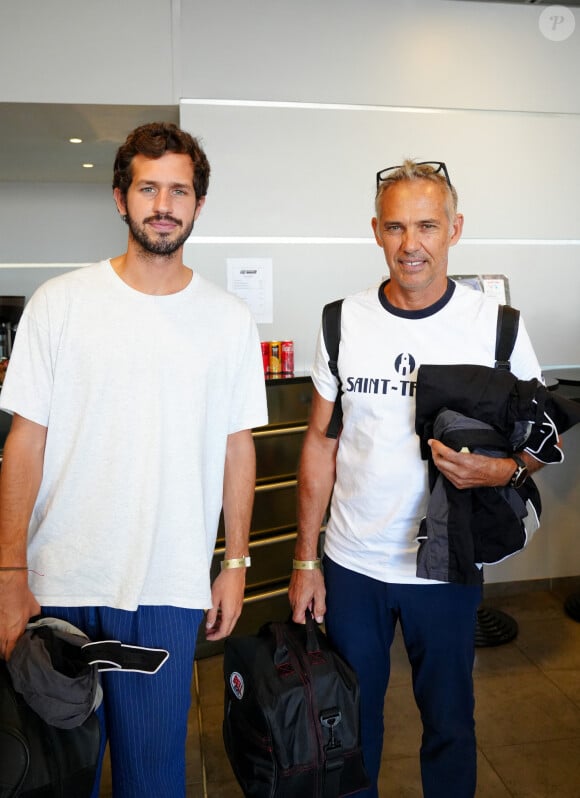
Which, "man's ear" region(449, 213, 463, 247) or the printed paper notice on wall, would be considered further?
the printed paper notice on wall

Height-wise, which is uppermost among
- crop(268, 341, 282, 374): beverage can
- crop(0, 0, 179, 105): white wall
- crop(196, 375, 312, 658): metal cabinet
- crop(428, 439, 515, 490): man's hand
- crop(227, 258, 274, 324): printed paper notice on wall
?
crop(0, 0, 179, 105): white wall

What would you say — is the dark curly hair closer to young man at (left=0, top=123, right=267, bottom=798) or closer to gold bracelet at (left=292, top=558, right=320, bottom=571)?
young man at (left=0, top=123, right=267, bottom=798)

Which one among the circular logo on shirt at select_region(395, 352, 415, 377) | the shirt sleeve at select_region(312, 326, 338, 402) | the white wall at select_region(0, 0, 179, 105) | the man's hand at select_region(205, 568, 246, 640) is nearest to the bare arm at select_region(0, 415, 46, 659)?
the man's hand at select_region(205, 568, 246, 640)

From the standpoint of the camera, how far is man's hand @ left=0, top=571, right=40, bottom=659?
4.38 ft

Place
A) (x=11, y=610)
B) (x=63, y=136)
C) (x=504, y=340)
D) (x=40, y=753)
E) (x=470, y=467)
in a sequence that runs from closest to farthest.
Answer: (x=40, y=753) → (x=11, y=610) → (x=470, y=467) → (x=504, y=340) → (x=63, y=136)

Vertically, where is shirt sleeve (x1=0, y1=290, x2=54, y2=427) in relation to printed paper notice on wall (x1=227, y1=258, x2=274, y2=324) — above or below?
below

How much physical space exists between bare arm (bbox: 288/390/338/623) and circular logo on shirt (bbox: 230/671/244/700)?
0.65 feet

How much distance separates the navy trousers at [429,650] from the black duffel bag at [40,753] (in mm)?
591

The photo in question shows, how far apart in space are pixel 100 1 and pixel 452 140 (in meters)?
1.71

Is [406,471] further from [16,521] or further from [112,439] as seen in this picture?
[16,521]

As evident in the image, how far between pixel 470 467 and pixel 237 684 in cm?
68

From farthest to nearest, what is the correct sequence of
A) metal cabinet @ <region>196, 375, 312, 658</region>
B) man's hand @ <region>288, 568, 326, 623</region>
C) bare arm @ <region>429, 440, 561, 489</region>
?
metal cabinet @ <region>196, 375, 312, 658</region> → man's hand @ <region>288, 568, 326, 623</region> → bare arm @ <region>429, 440, 561, 489</region>

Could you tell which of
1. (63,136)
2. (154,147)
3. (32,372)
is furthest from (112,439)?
(63,136)

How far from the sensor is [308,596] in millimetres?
1684
